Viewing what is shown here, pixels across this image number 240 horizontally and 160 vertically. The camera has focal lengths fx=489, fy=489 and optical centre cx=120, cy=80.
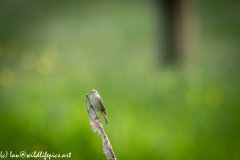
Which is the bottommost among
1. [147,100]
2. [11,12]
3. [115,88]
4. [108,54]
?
[147,100]

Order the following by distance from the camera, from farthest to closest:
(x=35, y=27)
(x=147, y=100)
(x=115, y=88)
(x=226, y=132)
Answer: (x=35, y=27), (x=115, y=88), (x=147, y=100), (x=226, y=132)

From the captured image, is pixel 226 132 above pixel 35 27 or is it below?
below

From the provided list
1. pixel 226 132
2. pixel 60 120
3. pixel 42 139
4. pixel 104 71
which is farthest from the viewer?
pixel 104 71

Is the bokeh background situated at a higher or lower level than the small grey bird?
higher

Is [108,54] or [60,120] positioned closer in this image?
[60,120]

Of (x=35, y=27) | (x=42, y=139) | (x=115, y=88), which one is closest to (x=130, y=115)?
(x=42, y=139)

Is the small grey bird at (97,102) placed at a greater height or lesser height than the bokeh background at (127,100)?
lesser

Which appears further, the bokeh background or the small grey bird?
the bokeh background

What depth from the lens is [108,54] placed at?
14.7 feet

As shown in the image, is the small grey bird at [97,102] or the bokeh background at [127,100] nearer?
the small grey bird at [97,102]

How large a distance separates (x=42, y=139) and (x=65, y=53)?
2866 mm

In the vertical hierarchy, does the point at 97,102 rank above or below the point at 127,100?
below

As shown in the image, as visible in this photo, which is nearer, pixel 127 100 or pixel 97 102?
pixel 97 102

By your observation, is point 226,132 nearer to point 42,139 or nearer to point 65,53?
point 42,139
